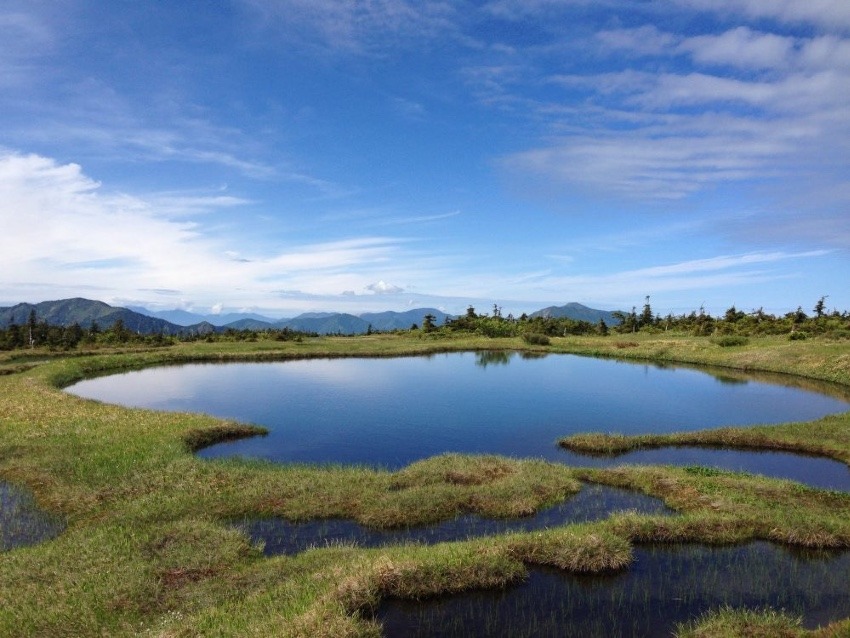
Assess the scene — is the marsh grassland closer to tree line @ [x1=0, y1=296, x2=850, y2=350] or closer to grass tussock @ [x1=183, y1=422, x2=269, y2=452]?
grass tussock @ [x1=183, y1=422, x2=269, y2=452]

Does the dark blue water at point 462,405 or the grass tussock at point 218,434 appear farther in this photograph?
the grass tussock at point 218,434

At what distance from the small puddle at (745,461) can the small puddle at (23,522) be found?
25031 millimetres

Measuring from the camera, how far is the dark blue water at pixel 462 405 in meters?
31.5

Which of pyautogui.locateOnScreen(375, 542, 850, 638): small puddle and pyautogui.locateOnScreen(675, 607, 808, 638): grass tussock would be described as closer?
pyautogui.locateOnScreen(675, 607, 808, 638): grass tussock

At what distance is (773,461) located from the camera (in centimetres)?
3077

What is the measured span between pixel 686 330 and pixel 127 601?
450ft

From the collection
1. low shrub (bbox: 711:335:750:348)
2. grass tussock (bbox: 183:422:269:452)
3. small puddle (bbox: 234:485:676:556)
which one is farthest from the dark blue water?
low shrub (bbox: 711:335:750:348)

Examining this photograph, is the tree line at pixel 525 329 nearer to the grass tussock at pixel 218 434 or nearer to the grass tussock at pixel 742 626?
the grass tussock at pixel 218 434

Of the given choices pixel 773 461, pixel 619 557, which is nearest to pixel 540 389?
pixel 773 461

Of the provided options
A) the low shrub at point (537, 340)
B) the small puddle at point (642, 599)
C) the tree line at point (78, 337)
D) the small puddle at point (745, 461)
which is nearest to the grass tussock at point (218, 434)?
the small puddle at point (745, 461)

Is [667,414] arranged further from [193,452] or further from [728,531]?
[193,452]

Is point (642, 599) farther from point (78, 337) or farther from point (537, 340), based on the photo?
point (78, 337)

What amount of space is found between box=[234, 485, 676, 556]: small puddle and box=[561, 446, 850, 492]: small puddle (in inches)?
290

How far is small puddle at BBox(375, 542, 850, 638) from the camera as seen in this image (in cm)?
1366
